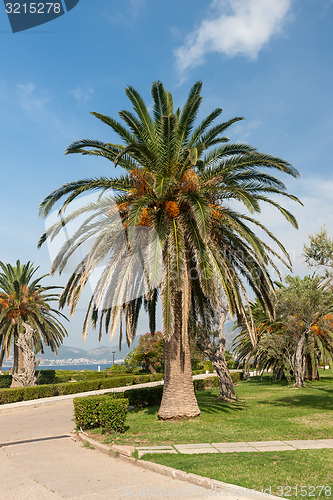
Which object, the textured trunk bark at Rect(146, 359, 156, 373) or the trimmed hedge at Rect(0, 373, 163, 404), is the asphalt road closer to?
the trimmed hedge at Rect(0, 373, 163, 404)

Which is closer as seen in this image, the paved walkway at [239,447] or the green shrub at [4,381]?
the paved walkway at [239,447]

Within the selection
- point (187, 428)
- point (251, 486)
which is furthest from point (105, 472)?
point (187, 428)

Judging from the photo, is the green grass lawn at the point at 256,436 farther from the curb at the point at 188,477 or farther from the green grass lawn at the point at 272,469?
the curb at the point at 188,477

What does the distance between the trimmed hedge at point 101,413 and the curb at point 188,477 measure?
1.72 m

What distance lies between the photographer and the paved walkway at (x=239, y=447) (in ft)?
28.4

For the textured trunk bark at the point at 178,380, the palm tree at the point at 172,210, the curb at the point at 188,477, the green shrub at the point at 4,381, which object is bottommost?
the green shrub at the point at 4,381

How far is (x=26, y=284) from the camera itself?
112 feet

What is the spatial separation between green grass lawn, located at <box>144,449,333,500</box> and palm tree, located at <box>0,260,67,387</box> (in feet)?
87.2

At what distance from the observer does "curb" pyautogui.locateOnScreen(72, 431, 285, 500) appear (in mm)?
5660

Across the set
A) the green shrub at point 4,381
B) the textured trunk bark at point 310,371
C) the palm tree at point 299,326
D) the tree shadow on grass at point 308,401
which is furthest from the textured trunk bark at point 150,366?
the tree shadow on grass at point 308,401

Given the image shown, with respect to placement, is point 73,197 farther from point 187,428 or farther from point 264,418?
point 264,418

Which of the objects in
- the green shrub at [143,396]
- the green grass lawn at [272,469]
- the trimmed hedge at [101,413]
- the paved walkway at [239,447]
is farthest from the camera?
the green shrub at [143,396]

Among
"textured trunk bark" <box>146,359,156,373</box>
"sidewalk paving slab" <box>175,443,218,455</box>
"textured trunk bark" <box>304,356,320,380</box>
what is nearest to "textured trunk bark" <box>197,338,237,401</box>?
"sidewalk paving slab" <box>175,443,218,455</box>

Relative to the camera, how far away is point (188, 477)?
647 cm
